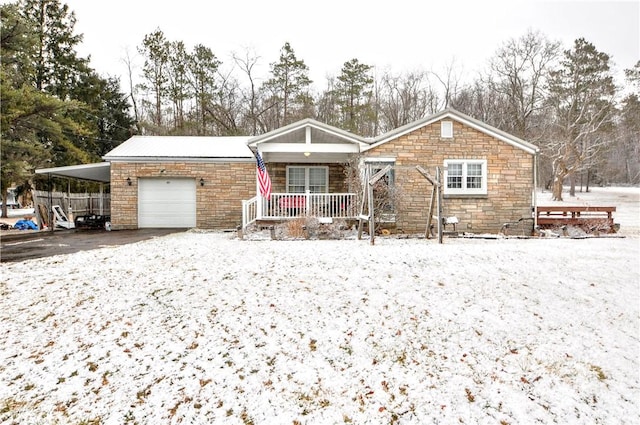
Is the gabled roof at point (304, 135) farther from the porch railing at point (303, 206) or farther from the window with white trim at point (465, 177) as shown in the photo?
the window with white trim at point (465, 177)

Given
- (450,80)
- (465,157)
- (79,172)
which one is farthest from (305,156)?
(450,80)

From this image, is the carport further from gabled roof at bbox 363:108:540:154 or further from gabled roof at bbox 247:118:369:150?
gabled roof at bbox 363:108:540:154

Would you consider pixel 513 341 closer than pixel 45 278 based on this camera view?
Yes

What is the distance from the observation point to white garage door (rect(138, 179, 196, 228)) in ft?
47.3

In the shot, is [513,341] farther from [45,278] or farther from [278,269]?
[45,278]

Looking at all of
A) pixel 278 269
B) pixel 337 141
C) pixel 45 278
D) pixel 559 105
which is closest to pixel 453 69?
pixel 559 105

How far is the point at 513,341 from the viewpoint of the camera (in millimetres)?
4160

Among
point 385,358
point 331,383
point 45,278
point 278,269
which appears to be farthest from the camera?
point 278,269

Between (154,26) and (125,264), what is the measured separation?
27196 mm

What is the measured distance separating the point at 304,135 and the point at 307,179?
232cm

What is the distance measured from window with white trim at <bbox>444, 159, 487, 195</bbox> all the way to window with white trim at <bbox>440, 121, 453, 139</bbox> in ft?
2.81

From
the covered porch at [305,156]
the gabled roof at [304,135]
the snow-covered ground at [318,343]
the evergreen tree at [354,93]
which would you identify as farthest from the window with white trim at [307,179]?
the evergreen tree at [354,93]

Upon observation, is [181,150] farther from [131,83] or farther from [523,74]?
[523,74]

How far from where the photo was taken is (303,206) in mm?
11961
